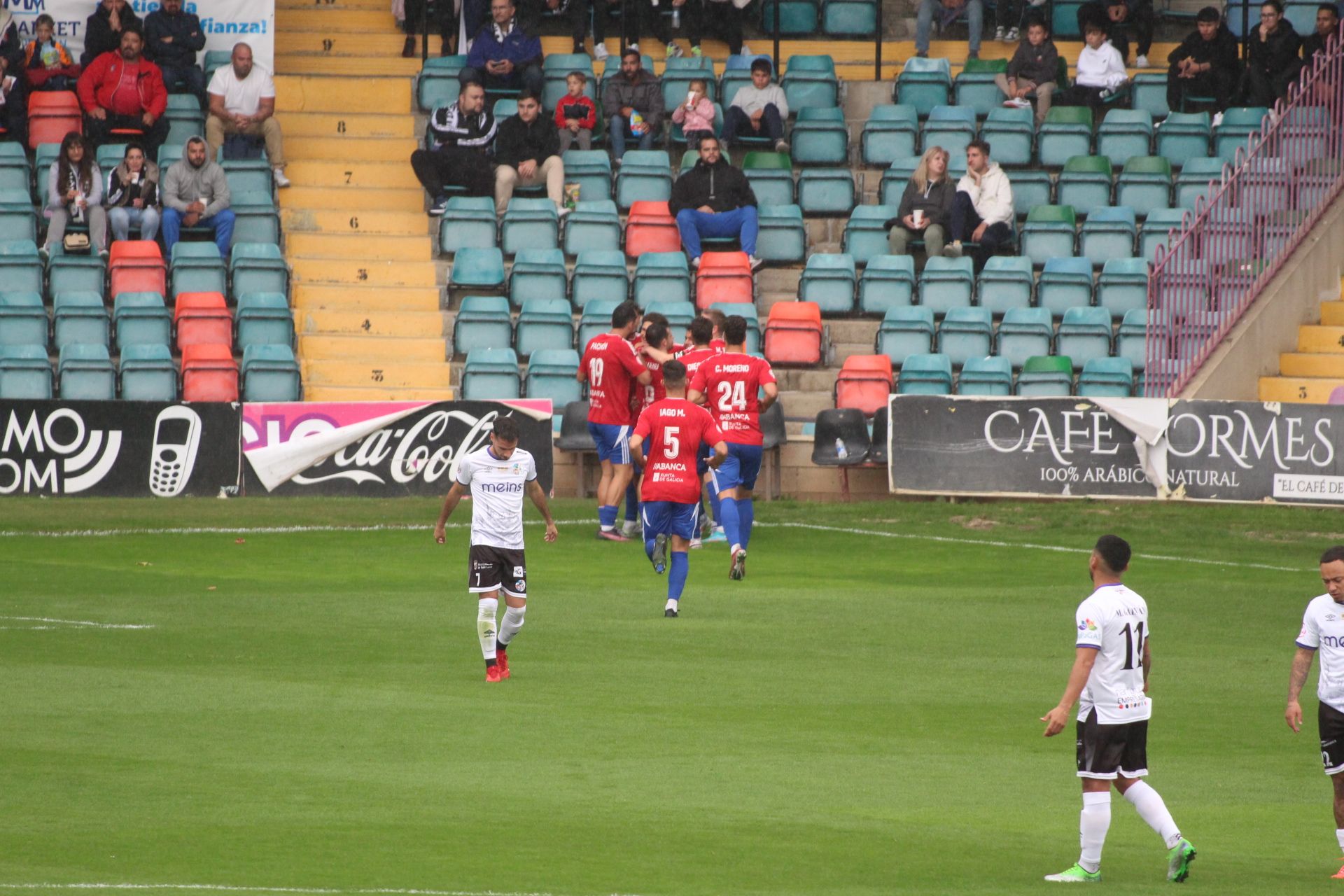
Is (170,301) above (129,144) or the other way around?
the other way around

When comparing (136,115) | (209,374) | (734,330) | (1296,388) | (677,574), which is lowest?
(677,574)

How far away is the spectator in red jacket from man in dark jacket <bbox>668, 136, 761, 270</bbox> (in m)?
7.06

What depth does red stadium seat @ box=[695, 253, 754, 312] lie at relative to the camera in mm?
24469

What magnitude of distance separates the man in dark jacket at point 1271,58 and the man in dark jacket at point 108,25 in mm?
15424

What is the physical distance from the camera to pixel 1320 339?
79.7 feet

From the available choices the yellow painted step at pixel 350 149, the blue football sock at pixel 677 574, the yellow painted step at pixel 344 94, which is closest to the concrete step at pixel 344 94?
the yellow painted step at pixel 344 94

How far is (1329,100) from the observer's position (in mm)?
24641

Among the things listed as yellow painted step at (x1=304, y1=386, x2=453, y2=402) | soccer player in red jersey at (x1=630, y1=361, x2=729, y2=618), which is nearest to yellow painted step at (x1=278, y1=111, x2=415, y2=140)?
yellow painted step at (x1=304, y1=386, x2=453, y2=402)

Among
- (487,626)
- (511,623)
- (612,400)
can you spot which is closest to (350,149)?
(612,400)

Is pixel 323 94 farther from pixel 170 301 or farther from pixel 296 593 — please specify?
pixel 296 593

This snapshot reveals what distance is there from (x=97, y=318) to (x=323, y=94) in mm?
5868

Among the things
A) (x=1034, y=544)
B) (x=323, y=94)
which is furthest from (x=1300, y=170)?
(x=323, y=94)

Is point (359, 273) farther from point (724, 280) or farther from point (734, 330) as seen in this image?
point (734, 330)

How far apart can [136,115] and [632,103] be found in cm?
672
